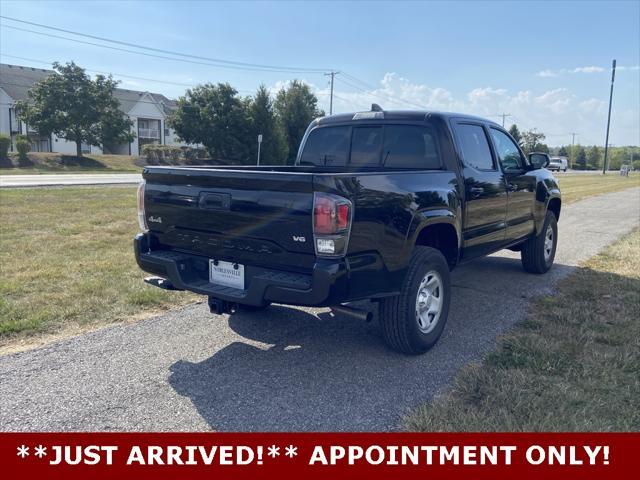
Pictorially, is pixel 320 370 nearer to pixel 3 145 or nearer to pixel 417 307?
pixel 417 307

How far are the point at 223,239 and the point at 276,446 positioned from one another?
150 cm

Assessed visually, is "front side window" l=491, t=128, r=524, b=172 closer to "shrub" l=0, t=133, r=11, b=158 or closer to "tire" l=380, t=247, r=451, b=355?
"tire" l=380, t=247, r=451, b=355

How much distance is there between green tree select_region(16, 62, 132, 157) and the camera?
37.4 metres

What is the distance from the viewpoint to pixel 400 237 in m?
3.79

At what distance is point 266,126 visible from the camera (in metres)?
40.1

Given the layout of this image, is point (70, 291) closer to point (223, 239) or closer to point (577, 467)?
point (223, 239)

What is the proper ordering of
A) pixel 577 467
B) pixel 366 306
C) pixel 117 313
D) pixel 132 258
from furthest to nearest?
pixel 132 258 < pixel 366 306 < pixel 117 313 < pixel 577 467

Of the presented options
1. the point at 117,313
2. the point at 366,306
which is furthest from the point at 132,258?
the point at 366,306

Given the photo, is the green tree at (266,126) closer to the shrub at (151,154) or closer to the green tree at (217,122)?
the green tree at (217,122)

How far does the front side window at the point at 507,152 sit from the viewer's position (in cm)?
579

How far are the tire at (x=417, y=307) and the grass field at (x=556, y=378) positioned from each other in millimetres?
452

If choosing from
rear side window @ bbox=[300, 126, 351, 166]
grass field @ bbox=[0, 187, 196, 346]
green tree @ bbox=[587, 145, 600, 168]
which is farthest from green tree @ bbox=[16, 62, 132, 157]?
green tree @ bbox=[587, 145, 600, 168]

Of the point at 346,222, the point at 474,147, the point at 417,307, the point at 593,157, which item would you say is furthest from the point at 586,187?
the point at 593,157

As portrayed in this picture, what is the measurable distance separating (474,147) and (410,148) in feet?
2.60
